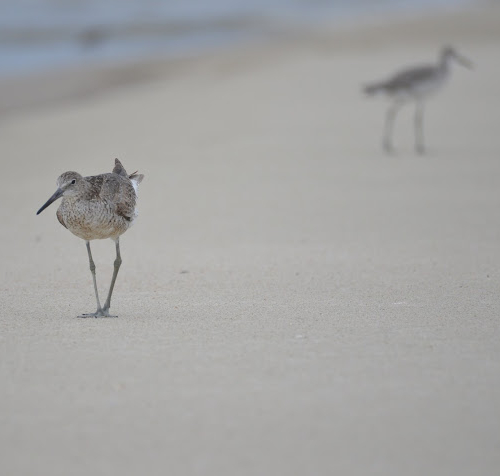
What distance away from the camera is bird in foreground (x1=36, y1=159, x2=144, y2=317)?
6.47 metres

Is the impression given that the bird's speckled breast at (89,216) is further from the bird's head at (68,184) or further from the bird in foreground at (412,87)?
the bird in foreground at (412,87)

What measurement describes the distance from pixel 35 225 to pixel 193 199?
203cm

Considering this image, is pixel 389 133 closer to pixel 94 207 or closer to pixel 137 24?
pixel 94 207

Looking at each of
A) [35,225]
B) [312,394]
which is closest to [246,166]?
[35,225]

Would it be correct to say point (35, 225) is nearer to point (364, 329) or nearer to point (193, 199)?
point (193, 199)

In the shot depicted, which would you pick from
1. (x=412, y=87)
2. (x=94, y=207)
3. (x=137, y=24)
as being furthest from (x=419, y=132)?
(x=137, y=24)

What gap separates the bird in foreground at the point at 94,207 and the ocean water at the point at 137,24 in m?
21.2

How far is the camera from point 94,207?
21.3 feet

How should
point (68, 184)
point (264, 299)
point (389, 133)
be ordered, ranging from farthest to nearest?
point (389, 133) → point (264, 299) → point (68, 184)

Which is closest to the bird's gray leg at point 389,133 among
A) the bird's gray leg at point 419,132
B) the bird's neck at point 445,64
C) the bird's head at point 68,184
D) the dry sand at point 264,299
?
the dry sand at point 264,299

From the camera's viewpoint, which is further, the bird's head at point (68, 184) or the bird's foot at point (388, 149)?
the bird's foot at point (388, 149)

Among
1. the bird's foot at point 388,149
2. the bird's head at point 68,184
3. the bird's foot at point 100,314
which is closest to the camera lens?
the bird's foot at point 100,314

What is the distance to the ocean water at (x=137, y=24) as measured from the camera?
31055 millimetres

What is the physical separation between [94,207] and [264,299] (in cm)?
145
